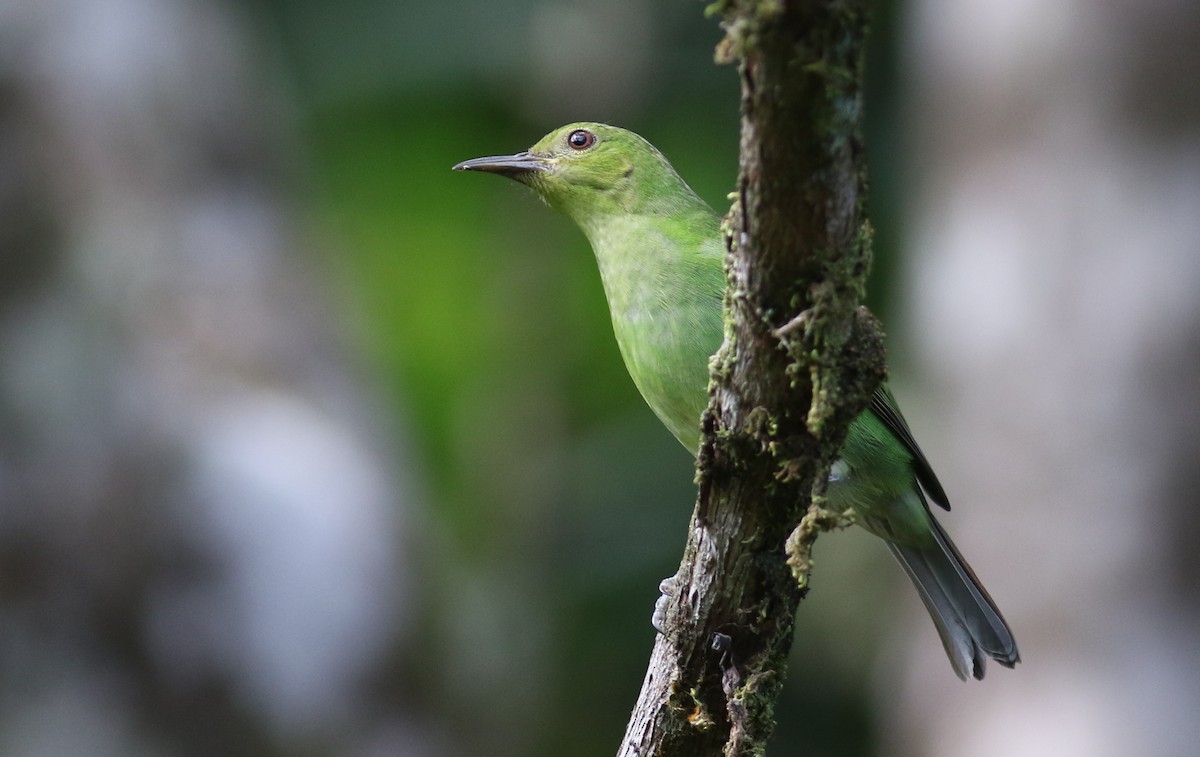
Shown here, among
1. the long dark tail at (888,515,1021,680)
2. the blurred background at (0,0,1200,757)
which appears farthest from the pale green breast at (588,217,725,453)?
the blurred background at (0,0,1200,757)

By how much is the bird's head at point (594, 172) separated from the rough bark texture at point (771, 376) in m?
1.99

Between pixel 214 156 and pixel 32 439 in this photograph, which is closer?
pixel 32 439

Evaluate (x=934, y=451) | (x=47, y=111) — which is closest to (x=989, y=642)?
(x=934, y=451)

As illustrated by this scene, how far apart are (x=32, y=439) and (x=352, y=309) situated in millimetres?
1884

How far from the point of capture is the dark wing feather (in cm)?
400

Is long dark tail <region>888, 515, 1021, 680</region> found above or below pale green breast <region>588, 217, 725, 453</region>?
below

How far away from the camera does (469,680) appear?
24.6 ft

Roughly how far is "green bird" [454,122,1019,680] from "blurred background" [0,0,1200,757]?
4.59 feet

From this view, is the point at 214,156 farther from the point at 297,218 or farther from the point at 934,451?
the point at 934,451

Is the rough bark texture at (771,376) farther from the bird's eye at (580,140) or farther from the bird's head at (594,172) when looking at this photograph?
the bird's eye at (580,140)

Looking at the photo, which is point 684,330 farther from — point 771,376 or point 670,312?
point 771,376

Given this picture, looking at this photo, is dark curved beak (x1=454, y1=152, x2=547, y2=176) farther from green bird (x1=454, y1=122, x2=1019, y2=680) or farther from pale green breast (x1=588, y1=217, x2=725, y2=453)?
pale green breast (x1=588, y1=217, x2=725, y2=453)

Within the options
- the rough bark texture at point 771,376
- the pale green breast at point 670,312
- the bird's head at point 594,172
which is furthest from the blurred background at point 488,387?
the rough bark texture at point 771,376

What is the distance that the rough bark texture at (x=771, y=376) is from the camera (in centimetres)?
197
